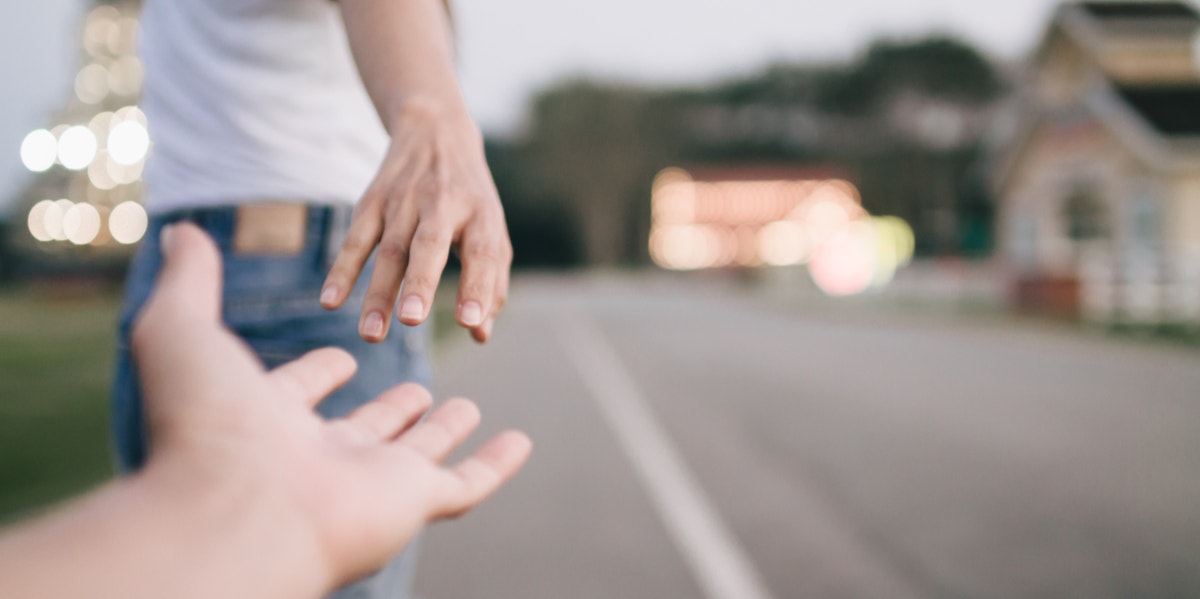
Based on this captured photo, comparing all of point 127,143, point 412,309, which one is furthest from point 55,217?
point 412,309

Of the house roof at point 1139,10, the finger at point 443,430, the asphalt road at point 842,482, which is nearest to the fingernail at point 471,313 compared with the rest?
the finger at point 443,430

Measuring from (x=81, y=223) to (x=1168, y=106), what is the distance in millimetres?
32713

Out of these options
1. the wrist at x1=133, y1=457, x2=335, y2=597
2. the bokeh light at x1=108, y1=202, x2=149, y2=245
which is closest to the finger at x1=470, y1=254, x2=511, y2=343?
the wrist at x1=133, y1=457, x2=335, y2=597

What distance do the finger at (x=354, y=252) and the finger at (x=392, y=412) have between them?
0.12 metres

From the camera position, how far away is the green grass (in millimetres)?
5355

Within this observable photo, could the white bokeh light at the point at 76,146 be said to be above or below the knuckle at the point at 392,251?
above

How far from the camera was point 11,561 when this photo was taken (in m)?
0.67

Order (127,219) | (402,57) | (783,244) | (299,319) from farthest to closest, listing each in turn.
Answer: (783,244) → (127,219) → (299,319) → (402,57)

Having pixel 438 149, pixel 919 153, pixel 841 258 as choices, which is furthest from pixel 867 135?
pixel 438 149

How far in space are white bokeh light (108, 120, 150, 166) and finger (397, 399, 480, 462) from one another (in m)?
24.7

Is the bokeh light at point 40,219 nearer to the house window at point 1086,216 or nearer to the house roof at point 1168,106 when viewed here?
the house window at point 1086,216

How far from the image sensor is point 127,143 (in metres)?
26.6

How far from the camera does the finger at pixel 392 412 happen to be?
1.02 m

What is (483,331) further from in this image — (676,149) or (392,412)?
(676,149)
